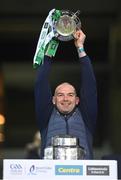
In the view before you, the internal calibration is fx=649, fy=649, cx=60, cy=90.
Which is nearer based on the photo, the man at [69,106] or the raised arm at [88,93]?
the man at [69,106]

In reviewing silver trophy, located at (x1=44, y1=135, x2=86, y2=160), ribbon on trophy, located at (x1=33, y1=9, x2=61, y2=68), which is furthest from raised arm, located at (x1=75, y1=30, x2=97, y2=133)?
silver trophy, located at (x1=44, y1=135, x2=86, y2=160)

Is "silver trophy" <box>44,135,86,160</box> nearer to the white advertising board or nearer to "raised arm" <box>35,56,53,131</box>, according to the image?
the white advertising board

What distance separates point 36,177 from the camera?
3.75 m

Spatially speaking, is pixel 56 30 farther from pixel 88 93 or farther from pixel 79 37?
pixel 88 93

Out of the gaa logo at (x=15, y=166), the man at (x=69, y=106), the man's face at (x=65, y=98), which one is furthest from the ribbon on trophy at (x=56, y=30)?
Result: the gaa logo at (x=15, y=166)

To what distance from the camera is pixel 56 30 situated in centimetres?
450

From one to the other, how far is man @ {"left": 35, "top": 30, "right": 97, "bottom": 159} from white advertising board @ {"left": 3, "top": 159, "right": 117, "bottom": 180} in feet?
2.58

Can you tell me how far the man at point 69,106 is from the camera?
459 centimetres

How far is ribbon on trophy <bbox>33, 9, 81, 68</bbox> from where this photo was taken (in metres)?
4.47

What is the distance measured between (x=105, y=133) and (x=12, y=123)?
334 centimetres

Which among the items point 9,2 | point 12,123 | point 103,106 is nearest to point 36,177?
point 9,2

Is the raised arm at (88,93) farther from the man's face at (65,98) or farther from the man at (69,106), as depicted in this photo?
the man's face at (65,98)

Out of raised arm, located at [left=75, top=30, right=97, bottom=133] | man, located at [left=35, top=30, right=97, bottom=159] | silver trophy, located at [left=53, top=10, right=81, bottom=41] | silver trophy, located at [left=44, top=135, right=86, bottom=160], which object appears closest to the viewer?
silver trophy, located at [left=44, top=135, right=86, bottom=160]

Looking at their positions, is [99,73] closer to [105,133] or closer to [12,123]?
[105,133]
